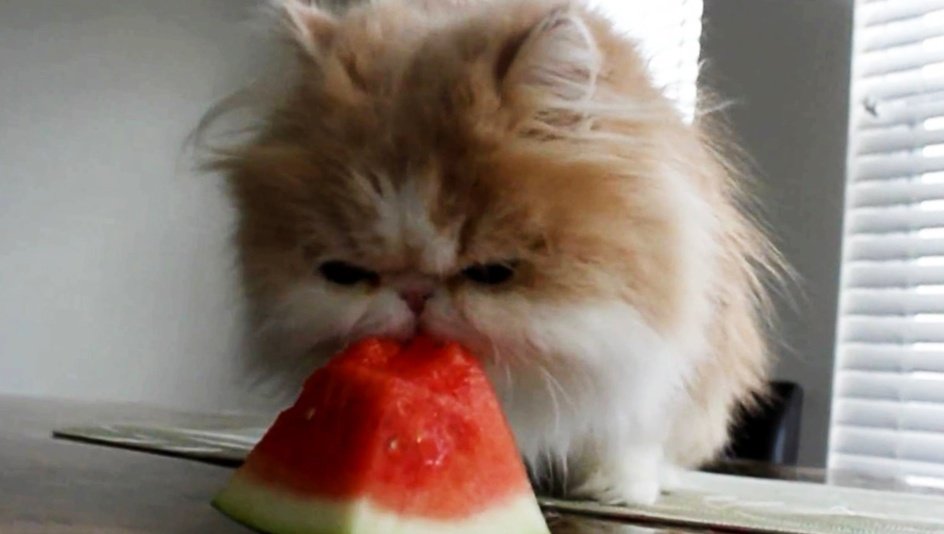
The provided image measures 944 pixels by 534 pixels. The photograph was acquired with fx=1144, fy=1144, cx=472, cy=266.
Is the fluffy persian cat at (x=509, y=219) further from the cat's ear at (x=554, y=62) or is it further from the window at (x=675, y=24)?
the window at (x=675, y=24)

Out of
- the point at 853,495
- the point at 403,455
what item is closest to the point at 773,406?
the point at 853,495

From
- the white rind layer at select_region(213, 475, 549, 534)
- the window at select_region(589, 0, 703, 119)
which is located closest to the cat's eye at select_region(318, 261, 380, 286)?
the white rind layer at select_region(213, 475, 549, 534)

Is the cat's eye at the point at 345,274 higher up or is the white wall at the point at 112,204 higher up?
the white wall at the point at 112,204

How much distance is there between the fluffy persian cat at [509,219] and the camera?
910 millimetres

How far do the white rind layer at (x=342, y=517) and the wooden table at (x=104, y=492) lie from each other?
0.02 meters

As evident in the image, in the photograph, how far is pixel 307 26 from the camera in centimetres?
116

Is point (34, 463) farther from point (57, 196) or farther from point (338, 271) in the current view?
point (57, 196)

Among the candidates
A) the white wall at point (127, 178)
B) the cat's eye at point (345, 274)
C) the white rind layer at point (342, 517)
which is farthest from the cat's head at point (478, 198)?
the white wall at point (127, 178)

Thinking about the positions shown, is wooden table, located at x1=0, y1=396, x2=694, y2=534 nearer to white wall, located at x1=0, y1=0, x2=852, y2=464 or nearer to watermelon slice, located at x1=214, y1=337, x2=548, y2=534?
watermelon slice, located at x1=214, y1=337, x2=548, y2=534

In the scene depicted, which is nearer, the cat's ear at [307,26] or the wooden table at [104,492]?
the wooden table at [104,492]

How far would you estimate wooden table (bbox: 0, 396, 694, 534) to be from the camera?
0.81 metres

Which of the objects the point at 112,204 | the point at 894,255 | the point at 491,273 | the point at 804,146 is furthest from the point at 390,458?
the point at 112,204

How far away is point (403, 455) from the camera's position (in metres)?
0.82

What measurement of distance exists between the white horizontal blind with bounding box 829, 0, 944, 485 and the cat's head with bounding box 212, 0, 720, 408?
147cm
